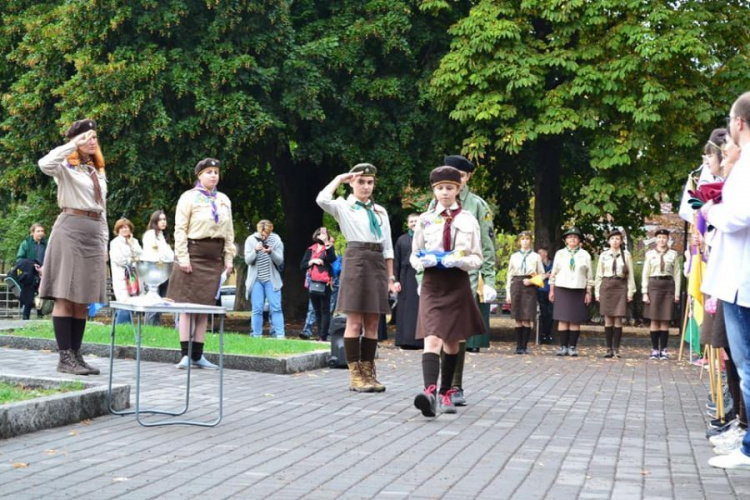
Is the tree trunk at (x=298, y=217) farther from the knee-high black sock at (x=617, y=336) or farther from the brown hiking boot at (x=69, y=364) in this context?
the brown hiking boot at (x=69, y=364)

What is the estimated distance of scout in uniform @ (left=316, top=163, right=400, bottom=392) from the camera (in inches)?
443

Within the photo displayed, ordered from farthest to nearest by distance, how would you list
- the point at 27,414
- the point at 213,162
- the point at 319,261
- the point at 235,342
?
the point at 319,261, the point at 235,342, the point at 213,162, the point at 27,414

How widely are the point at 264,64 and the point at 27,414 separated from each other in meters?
18.2

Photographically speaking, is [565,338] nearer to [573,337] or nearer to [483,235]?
[573,337]

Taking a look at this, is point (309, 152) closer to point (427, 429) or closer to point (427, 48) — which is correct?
point (427, 48)

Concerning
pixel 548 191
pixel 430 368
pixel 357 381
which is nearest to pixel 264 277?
pixel 357 381

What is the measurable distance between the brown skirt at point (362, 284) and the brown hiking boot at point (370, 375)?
57cm

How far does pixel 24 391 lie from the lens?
8539 mm

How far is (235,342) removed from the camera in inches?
593

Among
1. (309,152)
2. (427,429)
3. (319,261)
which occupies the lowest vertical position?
(427,429)

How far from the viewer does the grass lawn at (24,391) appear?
26.3 feet

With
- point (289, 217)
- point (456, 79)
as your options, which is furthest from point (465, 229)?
point (289, 217)

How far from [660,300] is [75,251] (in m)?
12.5

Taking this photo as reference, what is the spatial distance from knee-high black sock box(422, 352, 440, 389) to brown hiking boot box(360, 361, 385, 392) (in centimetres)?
182
